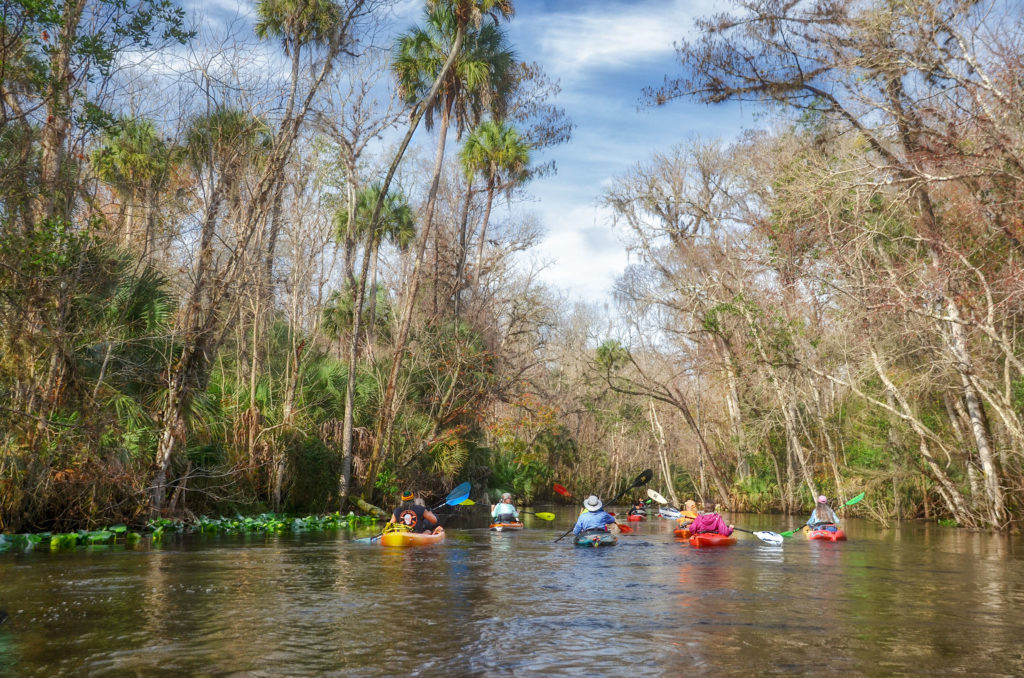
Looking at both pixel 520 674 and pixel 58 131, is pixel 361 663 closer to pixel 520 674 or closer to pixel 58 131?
pixel 520 674

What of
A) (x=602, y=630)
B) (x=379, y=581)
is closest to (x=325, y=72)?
(x=379, y=581)

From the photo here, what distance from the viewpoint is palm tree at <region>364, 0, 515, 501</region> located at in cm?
2503

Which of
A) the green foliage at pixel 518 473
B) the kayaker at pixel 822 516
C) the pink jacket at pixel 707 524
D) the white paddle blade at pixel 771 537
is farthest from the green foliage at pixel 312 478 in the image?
the kayaker at pixel 822 516

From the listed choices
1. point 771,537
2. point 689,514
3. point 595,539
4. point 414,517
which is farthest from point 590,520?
point 689,514

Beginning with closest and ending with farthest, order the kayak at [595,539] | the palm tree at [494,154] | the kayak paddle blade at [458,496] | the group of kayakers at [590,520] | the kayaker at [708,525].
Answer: the kayak at [595,539] → the group of kayakers at [590,520] → the kayaker at [708,525] → the kayak paddle blade at [458,496] → the palm tree at [494,154]

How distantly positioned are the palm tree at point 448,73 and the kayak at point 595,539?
877 centimetres

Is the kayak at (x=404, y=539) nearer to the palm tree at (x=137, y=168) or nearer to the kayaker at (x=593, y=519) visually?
the kayaker at (x=593, y=519)

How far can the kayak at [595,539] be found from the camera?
16594 millimetres

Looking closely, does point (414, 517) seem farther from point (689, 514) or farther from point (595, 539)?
point (689, 514)

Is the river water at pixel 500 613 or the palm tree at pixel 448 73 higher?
the palm tree at pixel 448 73

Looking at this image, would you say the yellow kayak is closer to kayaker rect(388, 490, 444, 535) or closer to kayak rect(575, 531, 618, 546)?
kayaker rect(388, 490, 444, 535)

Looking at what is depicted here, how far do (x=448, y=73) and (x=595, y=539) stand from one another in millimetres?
15572

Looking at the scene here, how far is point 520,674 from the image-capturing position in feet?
21.0

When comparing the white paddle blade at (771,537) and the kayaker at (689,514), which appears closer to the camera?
the white paddle blade at (771,537)
